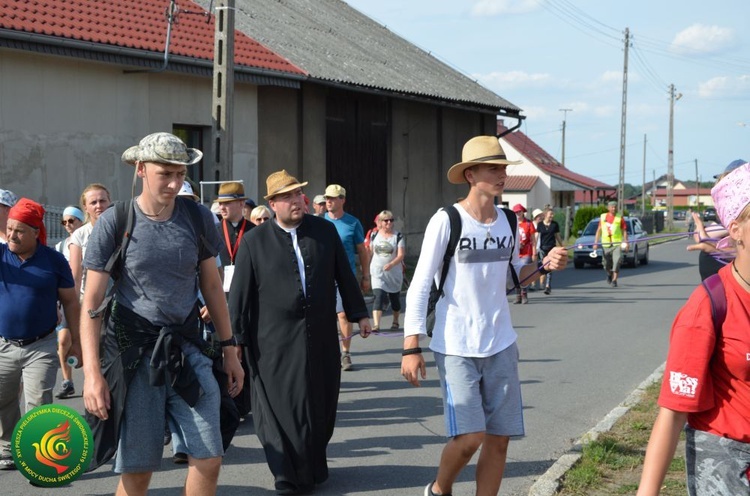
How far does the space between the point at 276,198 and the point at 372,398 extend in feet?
10.6

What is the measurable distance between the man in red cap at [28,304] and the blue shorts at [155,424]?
6.77ft

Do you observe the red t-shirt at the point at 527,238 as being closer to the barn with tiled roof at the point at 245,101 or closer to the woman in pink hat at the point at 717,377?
the barn with tiled roof at the point at 245,101

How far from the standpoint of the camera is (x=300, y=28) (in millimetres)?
27500

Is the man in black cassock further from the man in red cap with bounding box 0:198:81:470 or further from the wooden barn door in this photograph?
the wooden barn door

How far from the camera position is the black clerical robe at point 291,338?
6.18 m

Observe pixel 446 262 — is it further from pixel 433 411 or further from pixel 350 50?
pixel 350 50

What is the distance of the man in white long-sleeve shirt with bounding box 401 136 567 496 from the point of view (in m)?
4.98

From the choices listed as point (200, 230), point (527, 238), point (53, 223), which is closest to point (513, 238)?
point (200, 230)

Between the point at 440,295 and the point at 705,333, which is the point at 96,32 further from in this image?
the point at 705,333

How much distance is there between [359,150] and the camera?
25672 mm

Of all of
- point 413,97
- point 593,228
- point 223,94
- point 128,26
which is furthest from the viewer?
point 593,228

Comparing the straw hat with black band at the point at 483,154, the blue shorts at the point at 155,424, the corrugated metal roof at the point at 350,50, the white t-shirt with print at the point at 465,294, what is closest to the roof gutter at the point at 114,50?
the corrugated metal roof at the point at 350,50

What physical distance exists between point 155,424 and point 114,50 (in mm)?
13785

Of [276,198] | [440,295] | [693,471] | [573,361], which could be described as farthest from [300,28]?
[693,471]
